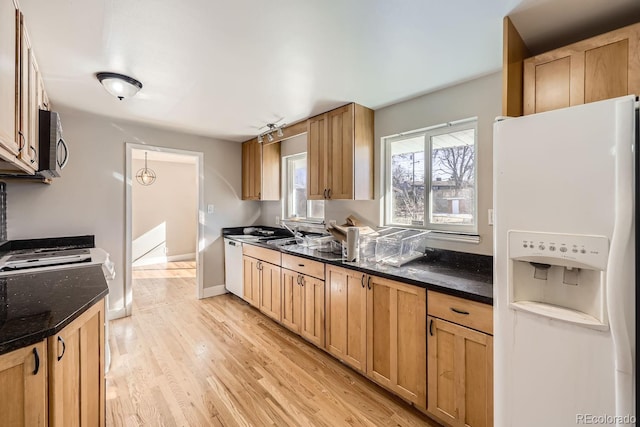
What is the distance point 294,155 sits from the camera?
384 centimetres

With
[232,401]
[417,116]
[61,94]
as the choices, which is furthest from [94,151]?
[417,116]

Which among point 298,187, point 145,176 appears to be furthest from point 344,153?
point 145,176

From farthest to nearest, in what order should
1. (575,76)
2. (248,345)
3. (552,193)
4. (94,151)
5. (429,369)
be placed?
(94,151) → (248,345) → (429,369) → (575,76) → (552,193)

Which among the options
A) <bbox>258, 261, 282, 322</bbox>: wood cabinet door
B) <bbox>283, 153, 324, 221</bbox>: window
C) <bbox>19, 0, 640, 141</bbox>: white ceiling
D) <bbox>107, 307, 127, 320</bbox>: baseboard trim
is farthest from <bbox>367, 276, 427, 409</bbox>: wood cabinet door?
<bbox>107, 307, 127, 320</bbox>: baseboard trim

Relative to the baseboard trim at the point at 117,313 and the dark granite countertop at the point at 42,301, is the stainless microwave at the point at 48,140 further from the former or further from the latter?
the baseboard trim at the point at 117,313

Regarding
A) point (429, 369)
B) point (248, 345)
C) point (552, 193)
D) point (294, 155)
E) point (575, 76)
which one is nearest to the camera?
point (552, 193)

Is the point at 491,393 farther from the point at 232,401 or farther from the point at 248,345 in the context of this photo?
the point at 248,345

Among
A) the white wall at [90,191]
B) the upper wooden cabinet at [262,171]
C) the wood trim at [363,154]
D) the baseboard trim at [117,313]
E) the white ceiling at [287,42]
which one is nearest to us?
the white ceiling at [287,42]

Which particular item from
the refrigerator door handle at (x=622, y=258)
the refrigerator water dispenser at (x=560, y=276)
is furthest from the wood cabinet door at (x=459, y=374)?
the refrigerator door handle at (x=622, y=258)

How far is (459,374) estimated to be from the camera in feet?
5.11

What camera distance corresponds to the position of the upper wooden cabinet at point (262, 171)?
3.90 m

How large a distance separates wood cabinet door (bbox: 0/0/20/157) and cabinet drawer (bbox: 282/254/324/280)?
1.96 metres

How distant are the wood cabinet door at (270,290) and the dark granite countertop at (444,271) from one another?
0.64m

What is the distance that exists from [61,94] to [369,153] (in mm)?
2758
